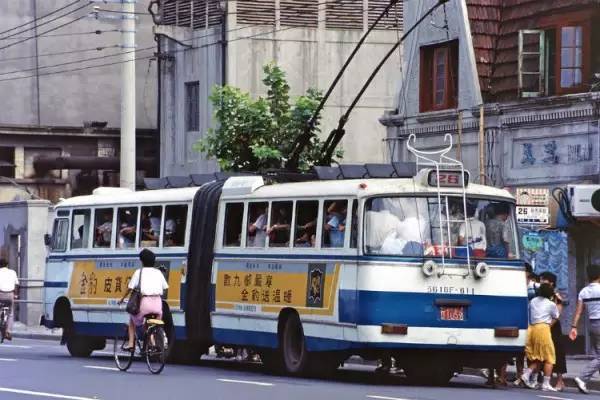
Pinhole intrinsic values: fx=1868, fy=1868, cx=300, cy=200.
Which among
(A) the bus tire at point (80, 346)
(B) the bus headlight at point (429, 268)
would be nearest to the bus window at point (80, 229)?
(A) the bus tire at point (80, 346)

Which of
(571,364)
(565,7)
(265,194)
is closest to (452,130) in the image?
(565,7)

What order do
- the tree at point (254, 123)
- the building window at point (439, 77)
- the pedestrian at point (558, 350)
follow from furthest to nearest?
the tree at point (254, 123), the building window at point (439, 77), the pedestrian at point (558, 350)

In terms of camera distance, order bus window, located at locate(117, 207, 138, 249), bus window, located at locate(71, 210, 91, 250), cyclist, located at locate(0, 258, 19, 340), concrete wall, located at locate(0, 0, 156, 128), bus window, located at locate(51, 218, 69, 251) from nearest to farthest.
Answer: bus window, located at locate(117, 207, 138, 249)
bus window, located at locate(71, 210, 91, 250)
bus window, located at locate(51, 218, 69, 251)
cyclist, located at locate(0, 258, 19, 340)
concrete wall, located at locate(0, 0, 156, 128)

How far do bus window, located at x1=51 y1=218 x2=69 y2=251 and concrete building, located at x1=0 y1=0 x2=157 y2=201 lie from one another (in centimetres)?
2609

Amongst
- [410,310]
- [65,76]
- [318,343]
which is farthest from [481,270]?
[65,76]

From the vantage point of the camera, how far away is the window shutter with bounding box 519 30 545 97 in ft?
107

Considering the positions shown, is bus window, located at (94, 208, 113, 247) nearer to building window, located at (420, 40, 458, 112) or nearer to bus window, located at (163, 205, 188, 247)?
bus window, located at (163, 205, 188, 247)

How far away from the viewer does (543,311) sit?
25875mm

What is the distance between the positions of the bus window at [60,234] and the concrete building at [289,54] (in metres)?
17.3

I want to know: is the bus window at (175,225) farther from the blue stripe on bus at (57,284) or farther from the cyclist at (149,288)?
the blue stripe on bus at (57,284)

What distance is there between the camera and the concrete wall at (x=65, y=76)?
6016cm

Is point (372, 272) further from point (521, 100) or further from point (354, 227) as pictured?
point (521, 100)

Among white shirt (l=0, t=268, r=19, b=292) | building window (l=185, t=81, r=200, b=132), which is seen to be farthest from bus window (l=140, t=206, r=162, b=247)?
building window (l=185, t=81, r=200, b=132)

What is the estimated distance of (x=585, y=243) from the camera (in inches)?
1238
